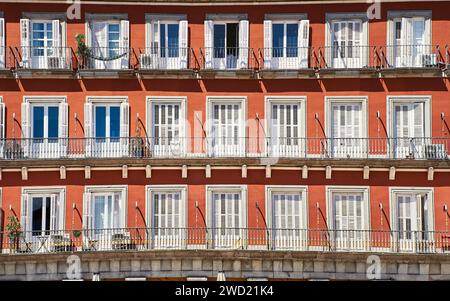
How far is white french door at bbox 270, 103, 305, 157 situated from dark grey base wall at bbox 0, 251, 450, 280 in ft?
14.4

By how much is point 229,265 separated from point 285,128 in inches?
239

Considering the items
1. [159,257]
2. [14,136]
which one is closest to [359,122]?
[159,257]

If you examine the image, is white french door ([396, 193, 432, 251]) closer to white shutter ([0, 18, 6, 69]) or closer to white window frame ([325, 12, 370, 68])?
white window frame ([325, 12, 370, 68])

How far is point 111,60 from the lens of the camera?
113ft

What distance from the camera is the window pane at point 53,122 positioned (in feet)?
113

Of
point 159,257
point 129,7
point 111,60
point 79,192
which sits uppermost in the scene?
point 129,7

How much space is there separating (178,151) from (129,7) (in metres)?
6.34

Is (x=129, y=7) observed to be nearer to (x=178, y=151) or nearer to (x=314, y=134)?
(x=178, y=151)

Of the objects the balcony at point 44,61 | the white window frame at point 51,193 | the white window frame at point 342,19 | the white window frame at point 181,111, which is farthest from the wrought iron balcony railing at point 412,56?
the white window frame at point 51,193

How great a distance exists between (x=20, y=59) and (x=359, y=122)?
14181 mm

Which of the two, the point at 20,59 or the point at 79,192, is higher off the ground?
the point at 20,59

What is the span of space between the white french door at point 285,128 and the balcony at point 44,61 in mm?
8560

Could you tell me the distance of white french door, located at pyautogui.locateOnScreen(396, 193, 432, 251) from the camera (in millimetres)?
33812

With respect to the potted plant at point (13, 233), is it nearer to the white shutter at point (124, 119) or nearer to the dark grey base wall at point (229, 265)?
the dark grey base wall at point (229, 265)
